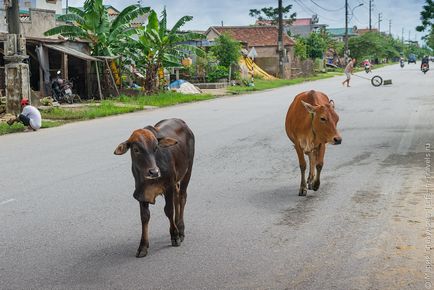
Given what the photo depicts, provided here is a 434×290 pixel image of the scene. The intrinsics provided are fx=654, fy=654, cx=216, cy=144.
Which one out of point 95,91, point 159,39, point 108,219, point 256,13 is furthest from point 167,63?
point 256,13

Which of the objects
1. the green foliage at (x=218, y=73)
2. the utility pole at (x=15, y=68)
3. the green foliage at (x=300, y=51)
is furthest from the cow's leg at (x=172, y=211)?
the green foliage at (x=300, y=51)

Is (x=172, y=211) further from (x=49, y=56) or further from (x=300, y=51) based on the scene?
(x=300, y=51)

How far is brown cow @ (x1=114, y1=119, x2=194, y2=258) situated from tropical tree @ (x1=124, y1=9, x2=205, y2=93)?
23069 mm

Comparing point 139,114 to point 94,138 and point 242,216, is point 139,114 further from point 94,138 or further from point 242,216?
point 242,216

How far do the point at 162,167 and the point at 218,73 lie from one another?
37.2 meters

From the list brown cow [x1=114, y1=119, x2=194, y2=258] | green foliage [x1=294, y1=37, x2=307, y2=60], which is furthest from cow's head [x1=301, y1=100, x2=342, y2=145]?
green foliage [x1=294, y1=37, x2=307, y2=60]

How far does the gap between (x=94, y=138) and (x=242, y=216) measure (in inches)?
A: 336

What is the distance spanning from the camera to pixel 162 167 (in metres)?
5.61

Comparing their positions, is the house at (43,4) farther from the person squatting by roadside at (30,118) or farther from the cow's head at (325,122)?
the cow's head at (325,122)

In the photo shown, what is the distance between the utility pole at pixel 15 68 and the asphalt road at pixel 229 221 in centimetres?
719

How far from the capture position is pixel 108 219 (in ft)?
23.6

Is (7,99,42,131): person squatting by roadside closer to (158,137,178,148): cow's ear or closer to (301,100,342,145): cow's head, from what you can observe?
(301,100,342,145): cow's head

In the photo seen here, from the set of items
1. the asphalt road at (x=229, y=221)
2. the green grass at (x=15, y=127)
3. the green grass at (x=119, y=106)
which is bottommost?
the asphalt road at (x=229, y=221)

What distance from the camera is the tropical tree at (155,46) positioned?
29.1 m
